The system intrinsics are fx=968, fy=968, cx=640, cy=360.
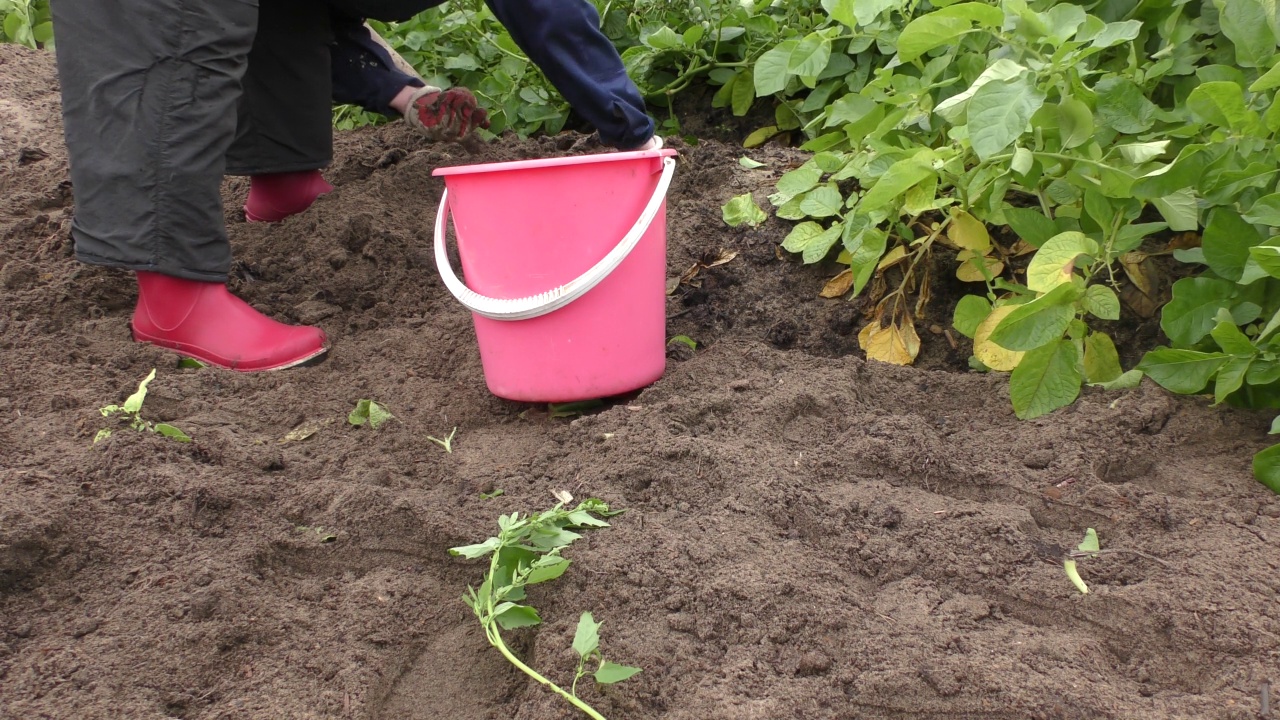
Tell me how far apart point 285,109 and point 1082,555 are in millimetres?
2231

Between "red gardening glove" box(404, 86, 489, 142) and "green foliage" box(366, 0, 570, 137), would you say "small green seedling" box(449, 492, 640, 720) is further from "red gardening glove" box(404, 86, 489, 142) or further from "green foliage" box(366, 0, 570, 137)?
"green foliage" box(366, 0, 570, 137)

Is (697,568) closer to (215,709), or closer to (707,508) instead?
(707,508)

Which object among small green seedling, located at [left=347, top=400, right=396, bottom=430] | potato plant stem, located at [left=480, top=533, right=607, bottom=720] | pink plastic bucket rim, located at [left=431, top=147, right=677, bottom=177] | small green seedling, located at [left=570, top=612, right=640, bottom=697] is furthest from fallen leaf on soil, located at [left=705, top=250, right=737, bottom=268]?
small green seedling, located at [left=570, top=612, right=640, bottom=697]

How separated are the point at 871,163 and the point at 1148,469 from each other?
723 millimetres

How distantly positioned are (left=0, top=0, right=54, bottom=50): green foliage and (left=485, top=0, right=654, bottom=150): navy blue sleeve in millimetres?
2934

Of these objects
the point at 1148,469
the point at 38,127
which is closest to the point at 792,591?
the point at 1148,469

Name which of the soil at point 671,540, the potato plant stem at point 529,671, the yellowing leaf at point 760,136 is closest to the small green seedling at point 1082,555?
the soil at point 671,540

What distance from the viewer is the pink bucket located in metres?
1.67

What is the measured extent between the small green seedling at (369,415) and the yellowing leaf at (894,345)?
3.09 ft

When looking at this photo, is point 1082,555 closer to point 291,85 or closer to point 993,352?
point 993,352

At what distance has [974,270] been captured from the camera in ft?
6.21

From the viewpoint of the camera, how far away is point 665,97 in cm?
324

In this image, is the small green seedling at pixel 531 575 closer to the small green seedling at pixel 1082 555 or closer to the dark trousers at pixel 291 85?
the small green seedling at pixel 1082 555

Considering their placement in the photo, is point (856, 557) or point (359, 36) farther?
point (359, 36)
